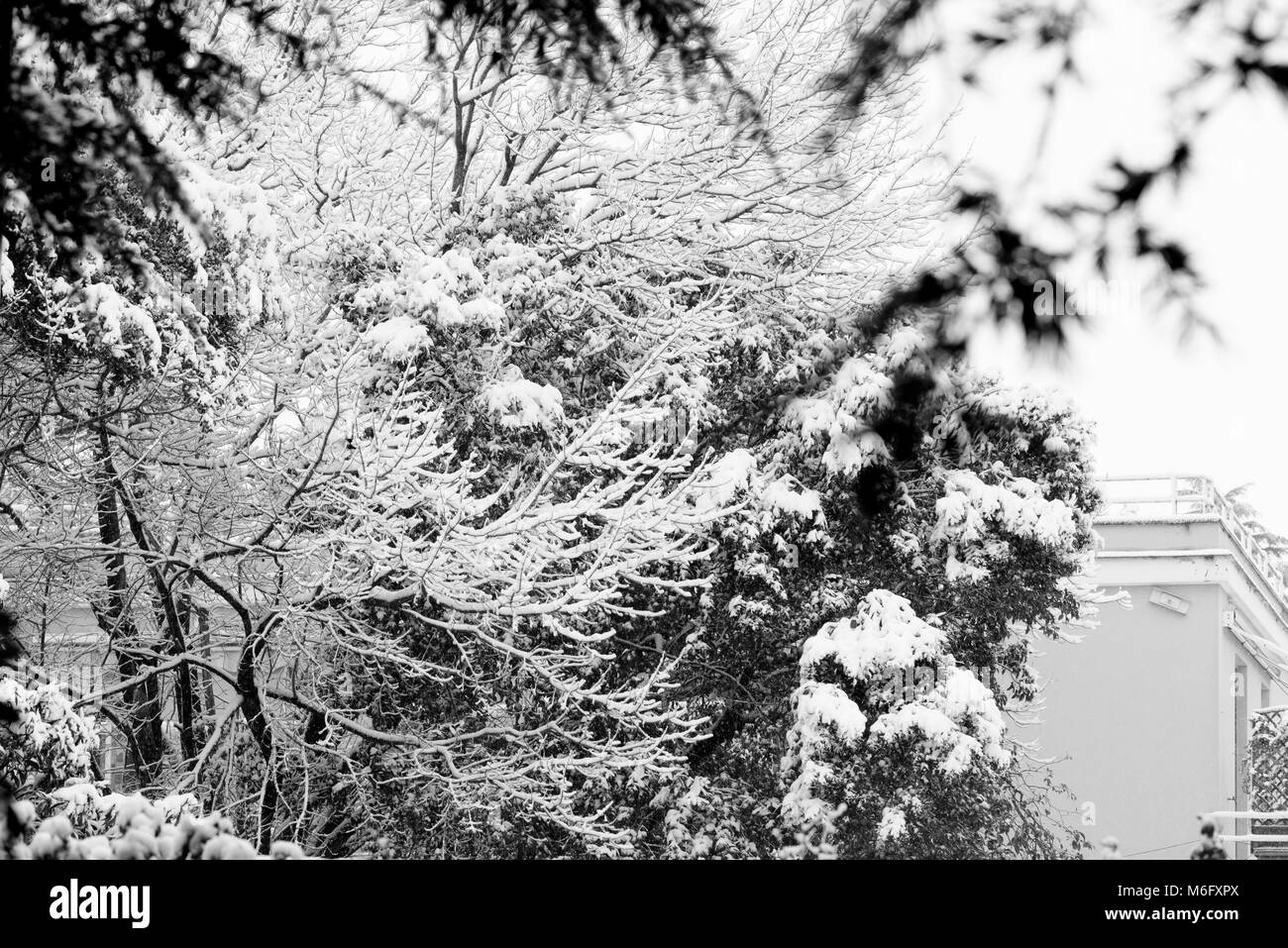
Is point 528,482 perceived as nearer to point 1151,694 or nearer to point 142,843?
point 142,843

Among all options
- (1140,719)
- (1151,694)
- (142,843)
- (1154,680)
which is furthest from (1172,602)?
(142,843)

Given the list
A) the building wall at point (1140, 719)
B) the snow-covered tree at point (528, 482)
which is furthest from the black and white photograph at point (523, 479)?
the building wall at point (1140, 719)

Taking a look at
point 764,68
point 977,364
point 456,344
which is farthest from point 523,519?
point 977,364

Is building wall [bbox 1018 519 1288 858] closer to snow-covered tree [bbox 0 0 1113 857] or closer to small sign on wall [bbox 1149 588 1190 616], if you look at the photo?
small sign on wall [bbox 1149 588 1190 616]

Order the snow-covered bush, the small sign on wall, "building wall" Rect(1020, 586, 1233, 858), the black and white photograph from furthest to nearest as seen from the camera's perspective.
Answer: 1. the small sign on wall
2. "building wall" Rect(1020, 586, 1233, 858)
3. the black and white photograph
4. the snow-covered bush

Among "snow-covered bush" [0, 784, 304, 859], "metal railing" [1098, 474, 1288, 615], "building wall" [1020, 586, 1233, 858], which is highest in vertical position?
"metal railing" [1098, 474, 1288, 615]

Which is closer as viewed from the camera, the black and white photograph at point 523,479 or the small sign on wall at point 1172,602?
the black and white photograph at point 523,479

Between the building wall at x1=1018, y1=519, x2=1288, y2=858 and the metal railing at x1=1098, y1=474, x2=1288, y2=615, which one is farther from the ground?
the metal railing at x1=1098, y1=474, x2=1288, y2=615

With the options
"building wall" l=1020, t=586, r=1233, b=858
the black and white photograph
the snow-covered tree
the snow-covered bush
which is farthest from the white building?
the snow-covered bush

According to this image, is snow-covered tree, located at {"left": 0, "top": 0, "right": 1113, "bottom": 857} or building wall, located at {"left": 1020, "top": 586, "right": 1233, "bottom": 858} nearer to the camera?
snow-covered tree, located at {"left": 0, "top": 0, "right": 1113, "bottom": 857}

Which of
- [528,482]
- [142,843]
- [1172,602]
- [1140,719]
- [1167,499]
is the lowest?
[142,843]

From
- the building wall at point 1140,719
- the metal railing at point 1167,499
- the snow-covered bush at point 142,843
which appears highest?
the metal railing at point 1167,499

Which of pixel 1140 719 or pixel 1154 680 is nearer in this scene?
pixel 1140 719

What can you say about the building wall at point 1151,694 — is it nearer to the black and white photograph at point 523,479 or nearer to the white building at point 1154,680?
the white building at point 1154,680
